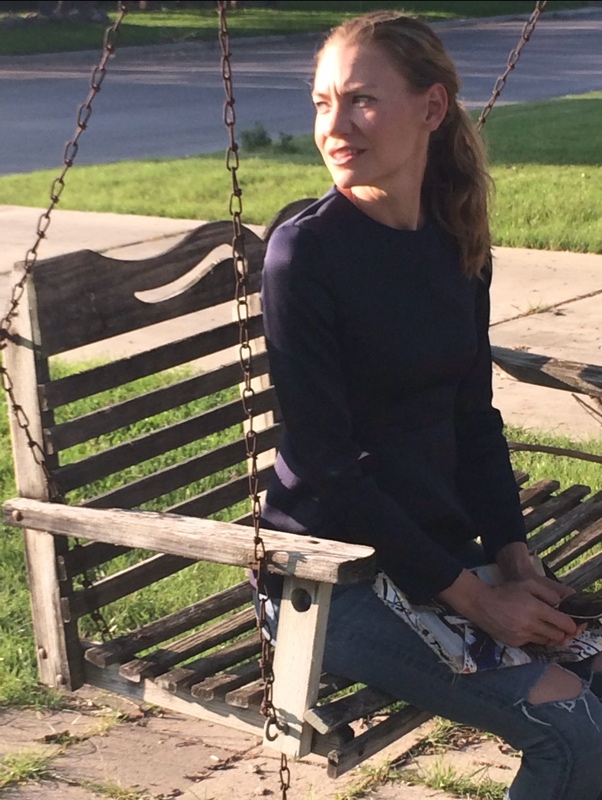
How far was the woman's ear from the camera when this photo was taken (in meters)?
2.61

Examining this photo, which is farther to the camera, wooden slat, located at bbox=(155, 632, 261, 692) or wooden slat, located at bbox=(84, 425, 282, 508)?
wooden slat, located at bbox=(84, 425, 282, 508)

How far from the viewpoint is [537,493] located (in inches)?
152

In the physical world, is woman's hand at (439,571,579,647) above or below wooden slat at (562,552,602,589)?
above

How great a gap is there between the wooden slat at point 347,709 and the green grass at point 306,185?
6.19m

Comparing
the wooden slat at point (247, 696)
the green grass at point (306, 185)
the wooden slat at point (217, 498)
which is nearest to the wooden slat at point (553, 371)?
the wooden slat at point (217, 498)

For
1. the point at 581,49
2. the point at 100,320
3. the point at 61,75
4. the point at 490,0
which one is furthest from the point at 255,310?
the point at 490,0

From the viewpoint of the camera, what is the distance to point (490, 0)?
37531 mm

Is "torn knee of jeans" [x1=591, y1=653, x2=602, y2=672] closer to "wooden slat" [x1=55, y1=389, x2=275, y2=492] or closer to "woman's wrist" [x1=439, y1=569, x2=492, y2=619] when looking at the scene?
"woman's wrist" [x1=439, y1=569, x2=492, y2=619]

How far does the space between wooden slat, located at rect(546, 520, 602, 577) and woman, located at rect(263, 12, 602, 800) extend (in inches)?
28.5

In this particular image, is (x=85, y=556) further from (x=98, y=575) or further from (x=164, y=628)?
(x=98, y=575)

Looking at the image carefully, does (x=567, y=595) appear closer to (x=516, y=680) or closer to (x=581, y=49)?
(x=516, y=680)

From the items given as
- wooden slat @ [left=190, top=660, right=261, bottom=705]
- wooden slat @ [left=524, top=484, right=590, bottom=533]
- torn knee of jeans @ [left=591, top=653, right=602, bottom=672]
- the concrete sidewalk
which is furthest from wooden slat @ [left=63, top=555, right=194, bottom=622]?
the concrete sidewalk

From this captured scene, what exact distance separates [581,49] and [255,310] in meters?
21.6

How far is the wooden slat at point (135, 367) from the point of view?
9.46 ft
